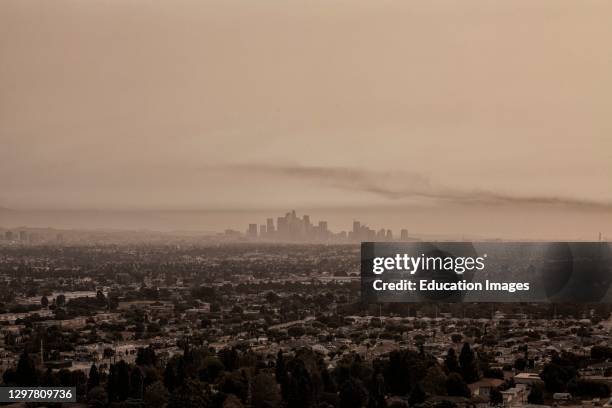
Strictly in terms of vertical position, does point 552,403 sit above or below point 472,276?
below

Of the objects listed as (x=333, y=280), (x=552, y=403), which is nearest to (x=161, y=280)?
(x=333, y=280)

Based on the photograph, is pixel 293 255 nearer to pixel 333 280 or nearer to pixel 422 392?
pixel 333 280

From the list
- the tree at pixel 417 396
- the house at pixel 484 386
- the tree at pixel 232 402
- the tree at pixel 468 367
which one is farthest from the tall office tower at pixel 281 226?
the tree at pixel 232 402

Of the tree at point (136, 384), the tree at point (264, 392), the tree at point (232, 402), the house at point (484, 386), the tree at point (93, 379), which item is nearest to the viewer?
the tree at point (232, 402)

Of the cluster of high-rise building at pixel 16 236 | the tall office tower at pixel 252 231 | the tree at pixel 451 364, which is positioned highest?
the tall office tower at pixel 252 231

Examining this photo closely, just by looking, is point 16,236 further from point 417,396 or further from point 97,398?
point 417,396

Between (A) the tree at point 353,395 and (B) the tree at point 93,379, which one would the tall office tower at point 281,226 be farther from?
(A) the tree at point 353,395

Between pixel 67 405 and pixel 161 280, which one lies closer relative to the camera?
pixel 67 405
